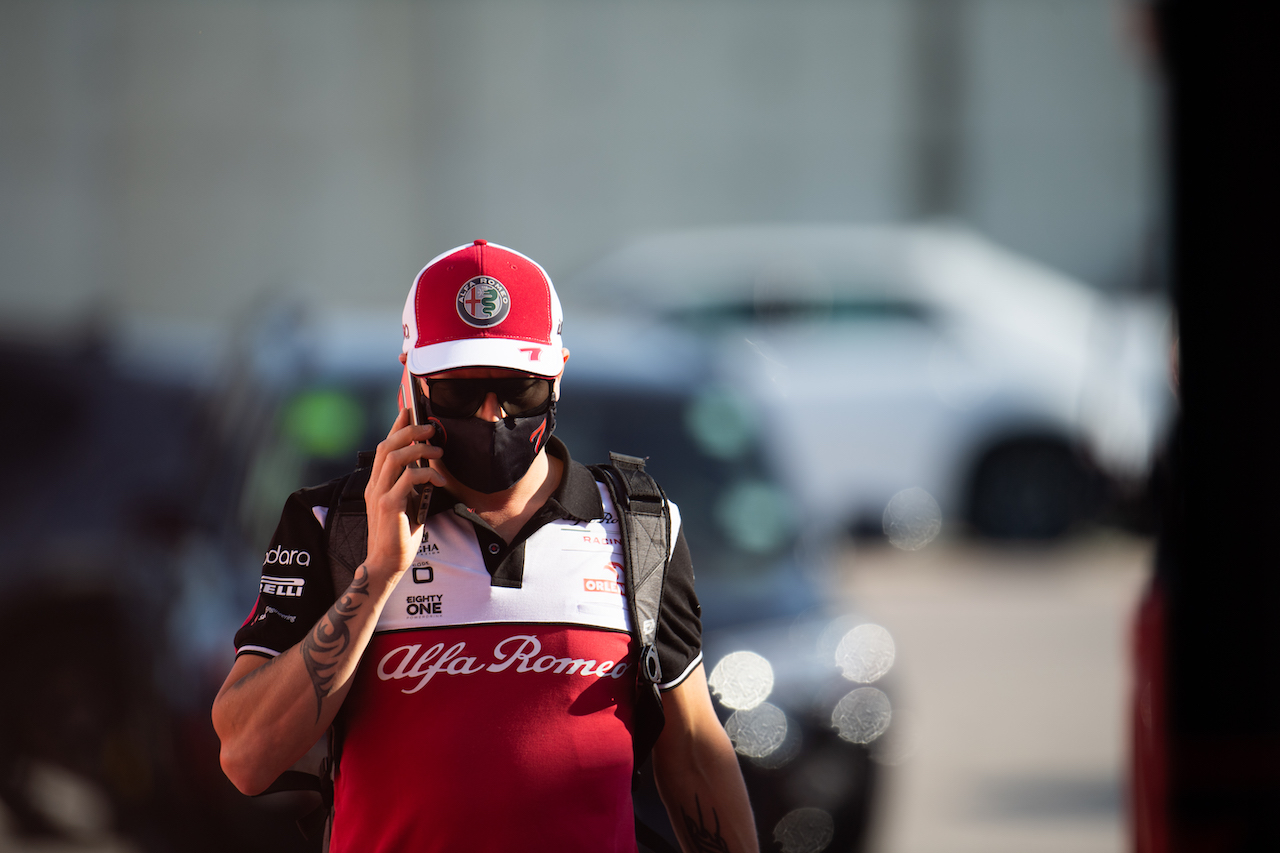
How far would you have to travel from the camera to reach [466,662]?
4.45ft

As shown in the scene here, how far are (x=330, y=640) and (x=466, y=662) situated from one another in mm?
130

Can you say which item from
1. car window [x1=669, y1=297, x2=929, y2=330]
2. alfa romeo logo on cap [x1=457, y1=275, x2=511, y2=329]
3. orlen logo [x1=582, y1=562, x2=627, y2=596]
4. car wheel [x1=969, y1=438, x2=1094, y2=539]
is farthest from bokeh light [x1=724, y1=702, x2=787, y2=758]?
car wheel [x1=969, y1=438, x2=1094, y2=539]

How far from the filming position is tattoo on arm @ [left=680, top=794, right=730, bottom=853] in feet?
4.91

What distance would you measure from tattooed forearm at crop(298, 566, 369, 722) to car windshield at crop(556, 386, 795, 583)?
66 centimetres

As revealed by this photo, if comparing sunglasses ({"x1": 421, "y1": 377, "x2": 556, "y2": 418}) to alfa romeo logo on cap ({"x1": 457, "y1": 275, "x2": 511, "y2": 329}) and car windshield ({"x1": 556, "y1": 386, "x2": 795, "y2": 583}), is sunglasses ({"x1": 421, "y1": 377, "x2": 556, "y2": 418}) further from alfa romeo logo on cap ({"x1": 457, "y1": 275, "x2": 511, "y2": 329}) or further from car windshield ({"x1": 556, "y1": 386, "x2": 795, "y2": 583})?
car windshield ({"x1": 556, "y1": 386, "x2": 795, "y2": 583})

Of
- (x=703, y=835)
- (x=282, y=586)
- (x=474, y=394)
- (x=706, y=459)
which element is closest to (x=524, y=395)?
(x=474, y=394)

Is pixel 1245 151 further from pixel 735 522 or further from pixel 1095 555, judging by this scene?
pixel 1095 555

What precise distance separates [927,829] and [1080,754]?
1.48 m

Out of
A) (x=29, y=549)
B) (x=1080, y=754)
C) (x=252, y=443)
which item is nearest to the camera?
(x=252, y=443)

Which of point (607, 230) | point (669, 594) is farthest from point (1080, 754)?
point (607, 230)

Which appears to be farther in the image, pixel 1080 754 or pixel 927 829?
pixel 1080 754

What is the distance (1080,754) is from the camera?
6809mm

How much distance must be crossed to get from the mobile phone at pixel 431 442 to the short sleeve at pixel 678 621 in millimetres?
264

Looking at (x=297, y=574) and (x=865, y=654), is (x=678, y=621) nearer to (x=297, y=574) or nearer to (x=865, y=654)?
(x=297, y=574)
